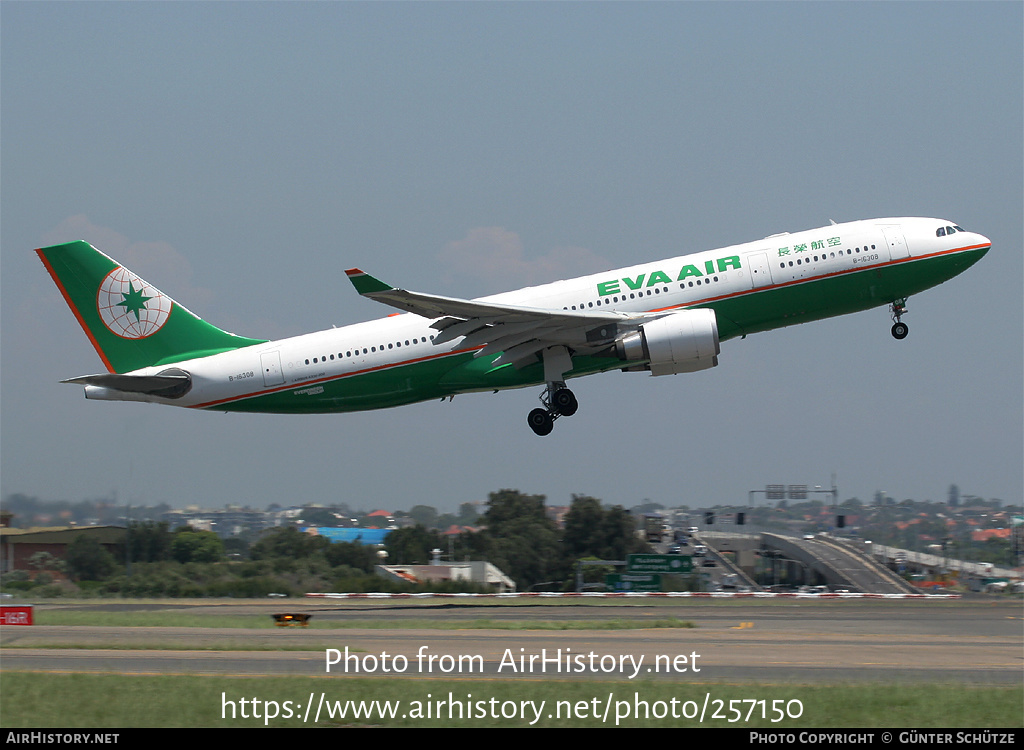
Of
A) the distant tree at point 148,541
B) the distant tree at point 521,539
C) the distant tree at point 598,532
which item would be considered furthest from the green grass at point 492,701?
the distant tree at point 598,532

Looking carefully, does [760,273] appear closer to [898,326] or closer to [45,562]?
[898,326]

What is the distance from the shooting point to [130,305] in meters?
36.6

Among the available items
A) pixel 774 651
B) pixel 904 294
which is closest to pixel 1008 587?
pixel 904 294

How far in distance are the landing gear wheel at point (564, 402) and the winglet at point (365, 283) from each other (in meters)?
7.35

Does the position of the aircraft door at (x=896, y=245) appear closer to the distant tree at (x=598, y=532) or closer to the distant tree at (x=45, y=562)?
the distant tree at (x=598, y=532)

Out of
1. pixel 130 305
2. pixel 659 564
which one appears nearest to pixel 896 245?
pixel 659 564

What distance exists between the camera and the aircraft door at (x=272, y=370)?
34406 mm

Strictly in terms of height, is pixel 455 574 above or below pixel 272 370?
below

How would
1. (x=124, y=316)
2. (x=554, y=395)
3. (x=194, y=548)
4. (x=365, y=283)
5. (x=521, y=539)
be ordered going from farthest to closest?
1. (x=521, y=539)
2. (x=194, y=548)
3. (x=124, y=316)
4. (x=554, y=395)
5. (x=365, y=283)

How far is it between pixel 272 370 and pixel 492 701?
1992cm

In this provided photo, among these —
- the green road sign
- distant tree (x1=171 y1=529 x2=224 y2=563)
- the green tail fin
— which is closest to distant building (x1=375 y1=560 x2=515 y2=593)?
the green road sign

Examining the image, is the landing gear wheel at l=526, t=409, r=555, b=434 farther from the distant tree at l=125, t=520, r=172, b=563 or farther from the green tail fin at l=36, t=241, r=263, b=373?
the distant tree at l=125, t=520, r=172, b=563

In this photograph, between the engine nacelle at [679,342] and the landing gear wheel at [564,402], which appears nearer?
the engine nacelle at [679,342]

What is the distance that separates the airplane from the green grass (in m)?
13.4
